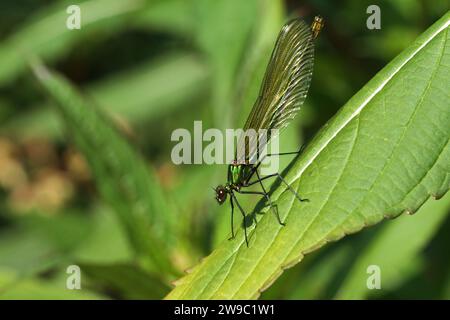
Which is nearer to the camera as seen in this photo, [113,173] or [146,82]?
[113,173]

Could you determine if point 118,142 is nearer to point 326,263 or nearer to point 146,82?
point 326,263

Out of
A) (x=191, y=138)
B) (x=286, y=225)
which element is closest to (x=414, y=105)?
(x=286, y=225)

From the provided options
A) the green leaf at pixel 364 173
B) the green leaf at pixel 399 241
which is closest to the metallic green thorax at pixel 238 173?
the green leaf at pixel 399 241

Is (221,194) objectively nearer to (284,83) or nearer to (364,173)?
(284,83)

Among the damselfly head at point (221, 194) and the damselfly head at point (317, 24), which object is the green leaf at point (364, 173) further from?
the damselfly head at point (221, 194)

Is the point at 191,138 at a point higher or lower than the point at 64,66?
lower

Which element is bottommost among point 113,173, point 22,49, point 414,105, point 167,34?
point 414,105

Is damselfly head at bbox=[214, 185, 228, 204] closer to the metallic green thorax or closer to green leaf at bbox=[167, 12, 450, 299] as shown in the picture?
the metallic green thorax
